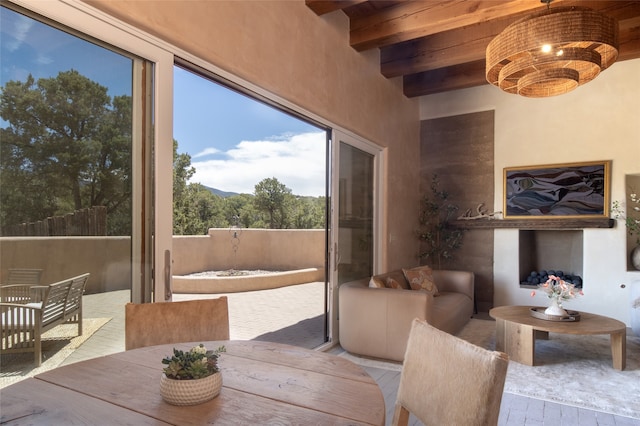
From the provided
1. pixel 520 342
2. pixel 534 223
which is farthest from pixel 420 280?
pixel 534 223

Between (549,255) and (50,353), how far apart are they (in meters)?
5.94

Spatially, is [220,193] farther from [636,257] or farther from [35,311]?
[35,311]

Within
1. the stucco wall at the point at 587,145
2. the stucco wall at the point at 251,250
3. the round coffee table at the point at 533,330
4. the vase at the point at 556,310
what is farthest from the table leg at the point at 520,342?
the stucco wall at the point at 251,250

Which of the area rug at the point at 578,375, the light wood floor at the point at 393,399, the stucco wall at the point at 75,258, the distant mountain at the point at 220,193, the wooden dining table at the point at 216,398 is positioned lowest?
the area rug at the point at 578,375

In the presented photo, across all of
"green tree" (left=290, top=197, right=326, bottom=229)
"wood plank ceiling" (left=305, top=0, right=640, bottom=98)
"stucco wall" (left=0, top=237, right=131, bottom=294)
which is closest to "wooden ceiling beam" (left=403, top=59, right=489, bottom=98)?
"wood plank ceiling" (left=305, top=0, right=640, bottom=98)

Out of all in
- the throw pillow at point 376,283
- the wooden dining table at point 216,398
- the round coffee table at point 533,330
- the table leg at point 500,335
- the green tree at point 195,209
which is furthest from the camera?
the green tree at point 195,209

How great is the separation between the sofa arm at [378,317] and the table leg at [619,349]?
4.96ft

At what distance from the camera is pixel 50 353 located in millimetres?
1665

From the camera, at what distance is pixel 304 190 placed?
1050cm

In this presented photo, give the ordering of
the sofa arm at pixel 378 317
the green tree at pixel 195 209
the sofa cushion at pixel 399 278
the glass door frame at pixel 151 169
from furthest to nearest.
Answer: the green tree at pixel 195 209
the sofa cushion at pixel 399 278
the sofa arm at pixel 378 317
the glass door frame at pixel 151 169

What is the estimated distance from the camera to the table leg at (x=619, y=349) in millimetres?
3191

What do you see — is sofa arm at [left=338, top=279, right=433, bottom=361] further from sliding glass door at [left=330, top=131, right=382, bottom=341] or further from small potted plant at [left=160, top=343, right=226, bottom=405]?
small potted plant at [left=160, top=343, right=226, bottom=405]

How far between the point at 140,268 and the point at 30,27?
46.0 inches

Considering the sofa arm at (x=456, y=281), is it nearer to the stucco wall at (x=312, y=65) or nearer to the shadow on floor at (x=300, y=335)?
the stucco wall at (x=312, y=65)
